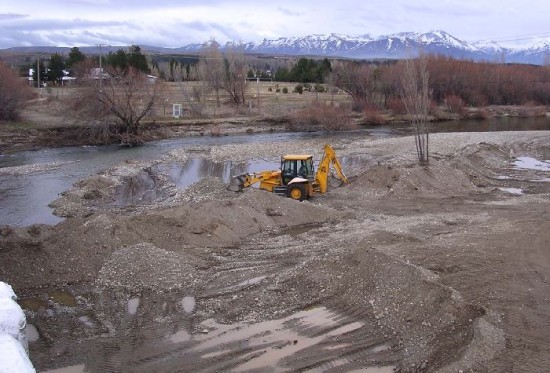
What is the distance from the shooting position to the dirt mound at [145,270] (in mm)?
14148

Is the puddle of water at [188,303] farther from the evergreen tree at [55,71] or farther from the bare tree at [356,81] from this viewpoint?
the evergreen tree at [55,71]

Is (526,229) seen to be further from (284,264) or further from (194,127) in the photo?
(194,127)

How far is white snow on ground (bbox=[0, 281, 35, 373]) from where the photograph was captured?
608 cm

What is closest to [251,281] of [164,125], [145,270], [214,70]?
[145,270]

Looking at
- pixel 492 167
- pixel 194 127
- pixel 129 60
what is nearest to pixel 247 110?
pixel 194 127

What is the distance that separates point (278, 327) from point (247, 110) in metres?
54.3

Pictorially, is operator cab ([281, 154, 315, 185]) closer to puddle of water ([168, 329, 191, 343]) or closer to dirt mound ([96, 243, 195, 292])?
dirt mound ([96, 243, 195, 292])

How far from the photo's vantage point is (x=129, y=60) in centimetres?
7150

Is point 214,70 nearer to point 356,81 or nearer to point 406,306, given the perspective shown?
point 356,81

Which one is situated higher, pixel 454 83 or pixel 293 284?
pixel 454 83

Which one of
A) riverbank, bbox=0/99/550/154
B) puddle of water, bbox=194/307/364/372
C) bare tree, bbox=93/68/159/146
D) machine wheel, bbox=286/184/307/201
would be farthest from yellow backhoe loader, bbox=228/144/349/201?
riverbank, bbox=0/99/550/154

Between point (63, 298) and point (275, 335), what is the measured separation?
17.8 ft

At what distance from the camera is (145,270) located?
47.9 feet

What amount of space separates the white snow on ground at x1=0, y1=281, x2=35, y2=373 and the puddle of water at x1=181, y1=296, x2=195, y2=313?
484 cm
